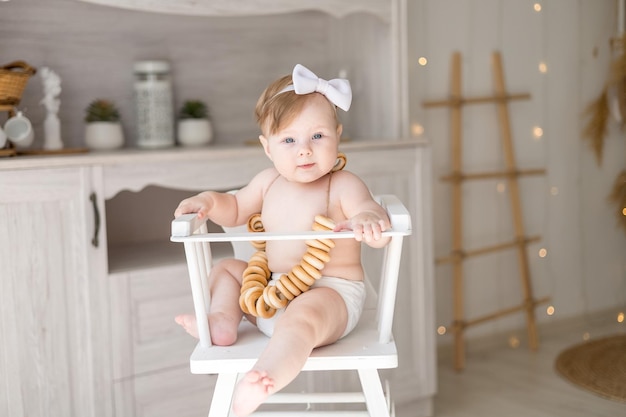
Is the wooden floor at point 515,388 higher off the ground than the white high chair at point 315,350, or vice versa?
the white high chair at point 315,350

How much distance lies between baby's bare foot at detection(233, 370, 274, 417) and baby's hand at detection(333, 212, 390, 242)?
283 millimetres

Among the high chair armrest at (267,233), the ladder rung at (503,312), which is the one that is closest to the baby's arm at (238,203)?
the high chair armrest at (267,233)

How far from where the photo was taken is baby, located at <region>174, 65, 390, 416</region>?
59.8 inches

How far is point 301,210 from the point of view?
1683mm

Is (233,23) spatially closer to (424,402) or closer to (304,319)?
(424,402)

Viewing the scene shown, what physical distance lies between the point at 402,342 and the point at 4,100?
139 centimetres

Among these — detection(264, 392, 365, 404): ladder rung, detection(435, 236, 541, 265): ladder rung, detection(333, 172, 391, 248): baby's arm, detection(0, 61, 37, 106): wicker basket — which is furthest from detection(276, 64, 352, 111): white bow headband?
detection(435, 236, 541, 265): ladder rung

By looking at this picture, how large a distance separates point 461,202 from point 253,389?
2167mm

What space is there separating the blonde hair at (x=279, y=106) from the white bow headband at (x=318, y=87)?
1 cm

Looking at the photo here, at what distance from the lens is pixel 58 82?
2471mm

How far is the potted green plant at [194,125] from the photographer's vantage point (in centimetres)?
273

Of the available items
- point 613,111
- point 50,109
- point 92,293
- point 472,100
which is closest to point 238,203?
point 92,293

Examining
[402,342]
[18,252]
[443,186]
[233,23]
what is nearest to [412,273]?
[402,342]

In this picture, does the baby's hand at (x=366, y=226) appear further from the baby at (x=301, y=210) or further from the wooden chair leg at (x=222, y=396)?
the wooden chair leg at (x=222, y=396)
